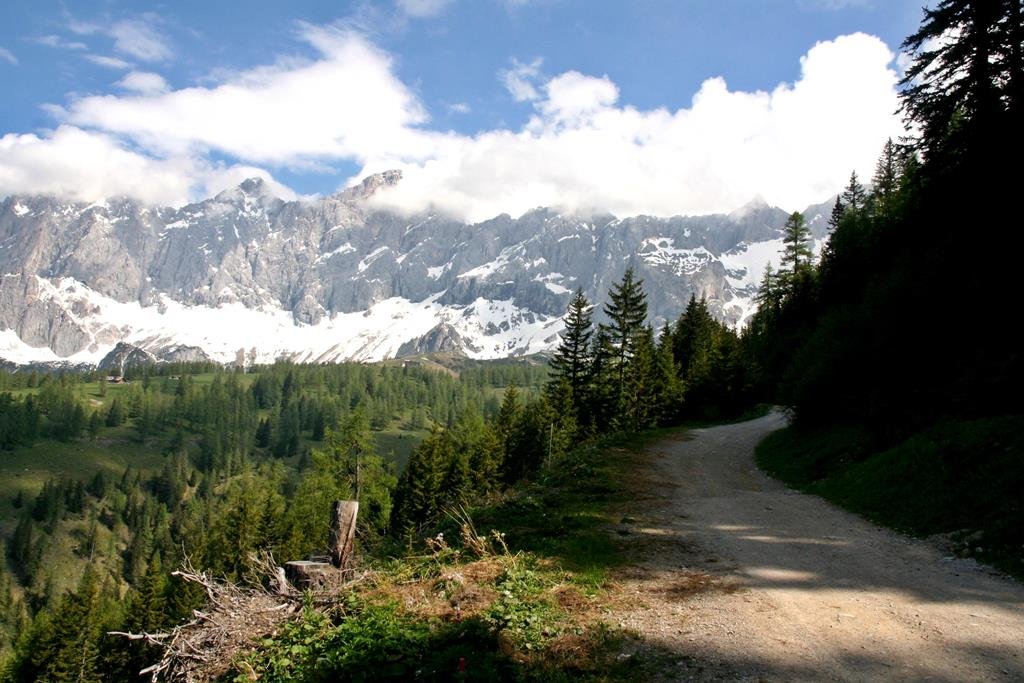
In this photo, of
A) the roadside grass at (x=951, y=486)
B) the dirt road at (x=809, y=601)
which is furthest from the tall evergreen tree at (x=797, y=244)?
the dirt road at (x=809, y=601)

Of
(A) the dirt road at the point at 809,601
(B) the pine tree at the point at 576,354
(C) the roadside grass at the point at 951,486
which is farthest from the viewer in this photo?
(B) the pine tree at the point at 576,354

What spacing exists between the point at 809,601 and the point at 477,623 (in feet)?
17.2

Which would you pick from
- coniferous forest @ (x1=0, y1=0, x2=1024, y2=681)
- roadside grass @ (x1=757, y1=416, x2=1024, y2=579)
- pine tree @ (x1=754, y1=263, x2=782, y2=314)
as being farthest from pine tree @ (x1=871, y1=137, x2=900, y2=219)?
roadside grass @ (x1=757, y1=416, x2=1024, y2=579)

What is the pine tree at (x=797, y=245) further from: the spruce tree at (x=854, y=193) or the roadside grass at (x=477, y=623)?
the roadside grass at (x=477, y=623)

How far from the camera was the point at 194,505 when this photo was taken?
148m

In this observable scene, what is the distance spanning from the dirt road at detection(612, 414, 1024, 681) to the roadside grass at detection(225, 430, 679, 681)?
64 centimetres

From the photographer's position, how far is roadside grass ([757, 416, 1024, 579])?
11398 millimetres

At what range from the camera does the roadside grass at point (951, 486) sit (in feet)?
37.4

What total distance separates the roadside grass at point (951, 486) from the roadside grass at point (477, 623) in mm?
6939

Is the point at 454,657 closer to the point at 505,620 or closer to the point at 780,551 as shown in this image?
the point at 505,620

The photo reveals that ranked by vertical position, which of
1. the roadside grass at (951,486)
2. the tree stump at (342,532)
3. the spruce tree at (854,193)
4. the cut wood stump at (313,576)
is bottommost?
the cut wood stump at (313,576)

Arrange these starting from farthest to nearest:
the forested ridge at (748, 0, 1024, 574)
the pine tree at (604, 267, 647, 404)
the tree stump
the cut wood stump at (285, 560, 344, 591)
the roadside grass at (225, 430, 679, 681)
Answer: the pine tree at (604, 267, 647, 404)
the forested ridge at (748, 0, 1024, 574)
the tree stump
the cut wood stump at (285, 560, 344, 591)
the roadside grass at (225, 430, 679, 681)

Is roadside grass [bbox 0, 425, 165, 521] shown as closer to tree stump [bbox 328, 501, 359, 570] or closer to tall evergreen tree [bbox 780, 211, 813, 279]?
tall evergreen tree [bbox 780, 211, 813, 279]

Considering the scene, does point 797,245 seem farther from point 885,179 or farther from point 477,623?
point 477,623
